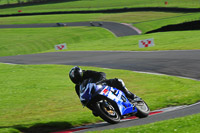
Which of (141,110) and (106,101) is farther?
(141,110)

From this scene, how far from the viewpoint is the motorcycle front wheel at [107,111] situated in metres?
8.81

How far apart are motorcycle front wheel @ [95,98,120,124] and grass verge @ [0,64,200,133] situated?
1.21 metres

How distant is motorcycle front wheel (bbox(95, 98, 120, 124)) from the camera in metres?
8.81

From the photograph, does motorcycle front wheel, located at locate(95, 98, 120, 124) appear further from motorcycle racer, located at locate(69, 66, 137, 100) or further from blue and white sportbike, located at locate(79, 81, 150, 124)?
motorcycle racer, located at locate(69, 66, 137, 100)

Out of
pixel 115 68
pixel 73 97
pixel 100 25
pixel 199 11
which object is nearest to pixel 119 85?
pixel 73 97

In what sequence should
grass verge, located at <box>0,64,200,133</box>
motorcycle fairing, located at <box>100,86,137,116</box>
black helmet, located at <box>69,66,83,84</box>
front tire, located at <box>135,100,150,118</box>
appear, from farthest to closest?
grass verge, located at <box>0,64,200,133</box> < front tire, located at <box>135,100,150,118</box> < motorcycle fairing, located at <box>100,86,137,116</box> < black helmet, located at <box>69,66,83,84</box>

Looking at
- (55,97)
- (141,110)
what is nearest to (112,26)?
(55,97)

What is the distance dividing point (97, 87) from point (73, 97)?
5.07 m

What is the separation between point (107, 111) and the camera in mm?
8961

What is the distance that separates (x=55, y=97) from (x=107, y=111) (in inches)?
215

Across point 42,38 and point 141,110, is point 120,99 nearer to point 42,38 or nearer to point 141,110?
point 141,110

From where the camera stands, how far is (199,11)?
68.2 meters

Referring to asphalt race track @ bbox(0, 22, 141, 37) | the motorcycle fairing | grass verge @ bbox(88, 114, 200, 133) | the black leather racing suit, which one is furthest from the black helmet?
asphalt race track @ bbox(0, 22, 141, 37)

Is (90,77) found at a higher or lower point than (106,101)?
higher
